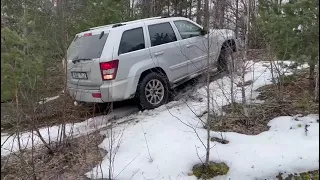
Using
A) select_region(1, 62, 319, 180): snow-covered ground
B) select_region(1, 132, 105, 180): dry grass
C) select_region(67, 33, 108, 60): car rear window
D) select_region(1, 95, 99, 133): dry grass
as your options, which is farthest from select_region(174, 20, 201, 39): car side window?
select_region(1, 132, 105, 180): dry grass

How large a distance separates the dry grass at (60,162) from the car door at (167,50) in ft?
7.32

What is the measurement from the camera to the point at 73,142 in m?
5.21

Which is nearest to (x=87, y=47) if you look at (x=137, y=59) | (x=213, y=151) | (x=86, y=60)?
(x=86, y=60)

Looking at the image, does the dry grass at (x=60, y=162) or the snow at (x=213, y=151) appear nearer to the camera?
the snow at (x=213, y=151)

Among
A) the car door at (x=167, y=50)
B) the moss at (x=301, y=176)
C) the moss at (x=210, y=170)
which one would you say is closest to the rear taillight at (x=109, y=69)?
the car door at (x=167, y=50)

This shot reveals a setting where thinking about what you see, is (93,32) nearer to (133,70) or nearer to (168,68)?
(133,70)

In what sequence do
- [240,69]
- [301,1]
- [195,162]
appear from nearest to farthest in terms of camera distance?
[195,162] < [301,1] < [240,69]

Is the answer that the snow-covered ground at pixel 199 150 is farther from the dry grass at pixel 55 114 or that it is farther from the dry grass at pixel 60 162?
the dry grass at pixel 55 114

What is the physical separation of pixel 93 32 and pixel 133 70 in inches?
44.3

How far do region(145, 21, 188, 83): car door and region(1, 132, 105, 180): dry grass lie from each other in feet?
7.32

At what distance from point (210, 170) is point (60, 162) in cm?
229

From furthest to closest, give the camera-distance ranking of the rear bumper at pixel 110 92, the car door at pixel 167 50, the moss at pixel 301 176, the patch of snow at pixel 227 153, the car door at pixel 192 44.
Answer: the car door at pixel 192 44 < the car door at pixel 167 50 < the rear bumper at pixel 110 92 < the patch of snow at pixel 227 153 < the moss at pixel 301 176

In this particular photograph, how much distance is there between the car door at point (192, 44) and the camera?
7.10 meters

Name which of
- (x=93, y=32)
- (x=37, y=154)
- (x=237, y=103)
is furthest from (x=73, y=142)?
(x=237, y=103)
